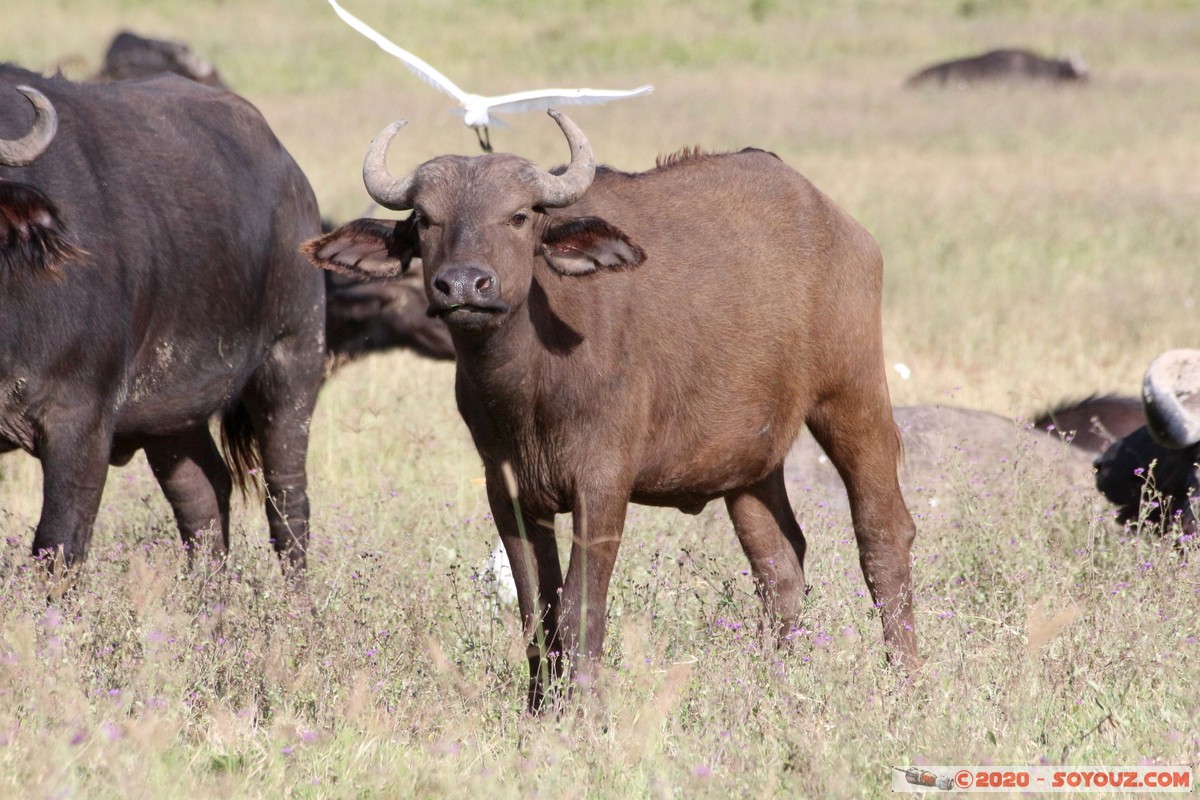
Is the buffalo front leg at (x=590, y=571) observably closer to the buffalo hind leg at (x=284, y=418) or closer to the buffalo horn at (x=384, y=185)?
the buffalo horn at (x=384, y=185)

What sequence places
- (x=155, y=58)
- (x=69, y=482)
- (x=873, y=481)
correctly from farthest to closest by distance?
(x=155, y=58), (x=873, y=481), (x=69, y=482)

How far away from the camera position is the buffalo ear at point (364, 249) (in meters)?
5.21

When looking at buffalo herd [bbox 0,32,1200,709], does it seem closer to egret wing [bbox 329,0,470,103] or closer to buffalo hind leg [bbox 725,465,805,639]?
buffalo hind leg [bbox 725,465,805,639]

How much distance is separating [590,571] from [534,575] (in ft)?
0.81

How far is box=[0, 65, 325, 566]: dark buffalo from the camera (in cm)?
580

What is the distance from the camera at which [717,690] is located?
5.01m

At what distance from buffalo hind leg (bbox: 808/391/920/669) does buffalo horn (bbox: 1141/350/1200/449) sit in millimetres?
1422

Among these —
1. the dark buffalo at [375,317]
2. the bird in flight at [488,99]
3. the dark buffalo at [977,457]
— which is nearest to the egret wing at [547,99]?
the bird in flight at [488,99]

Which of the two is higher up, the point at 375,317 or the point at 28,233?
the point at 28,233

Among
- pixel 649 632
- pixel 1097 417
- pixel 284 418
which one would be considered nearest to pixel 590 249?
pixel 649 632

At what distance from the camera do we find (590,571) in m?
5.20

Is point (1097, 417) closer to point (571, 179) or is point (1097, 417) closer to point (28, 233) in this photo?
point (571, 179)

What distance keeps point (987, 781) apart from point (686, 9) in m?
A: 39.3

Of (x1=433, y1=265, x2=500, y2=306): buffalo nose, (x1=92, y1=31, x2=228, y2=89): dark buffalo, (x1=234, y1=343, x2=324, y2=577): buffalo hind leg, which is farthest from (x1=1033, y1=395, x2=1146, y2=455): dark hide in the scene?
(x1=92, y1=31, x2=228, y2=89): dark buffalo
